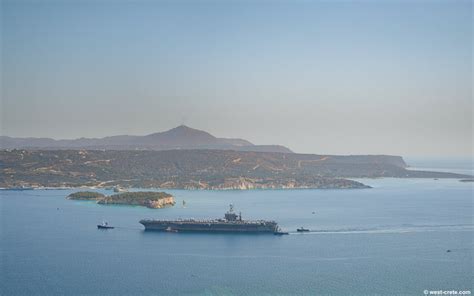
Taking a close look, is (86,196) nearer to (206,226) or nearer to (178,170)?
(206,226)

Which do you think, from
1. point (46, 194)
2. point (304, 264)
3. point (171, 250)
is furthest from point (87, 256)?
point (46, 194)

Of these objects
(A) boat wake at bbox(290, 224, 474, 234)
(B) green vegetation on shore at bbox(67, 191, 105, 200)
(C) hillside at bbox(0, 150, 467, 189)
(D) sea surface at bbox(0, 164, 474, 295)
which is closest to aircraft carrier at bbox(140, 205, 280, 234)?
(D) sea surface at bbox(0, 164, 474, 295)

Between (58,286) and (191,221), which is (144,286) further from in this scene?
(191,221)

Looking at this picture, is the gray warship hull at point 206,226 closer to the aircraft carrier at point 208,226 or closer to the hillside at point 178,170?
the aircraft carrier at point 208,226

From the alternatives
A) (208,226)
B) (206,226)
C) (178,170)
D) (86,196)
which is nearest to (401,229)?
(208,226)

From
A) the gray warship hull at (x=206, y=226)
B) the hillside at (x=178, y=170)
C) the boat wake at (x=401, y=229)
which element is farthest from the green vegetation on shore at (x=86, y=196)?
the boat wake at (x=401, y=229)
